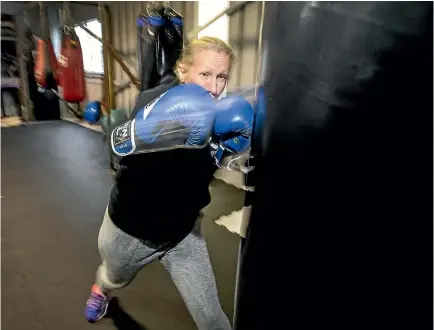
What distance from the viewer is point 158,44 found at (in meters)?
1.61

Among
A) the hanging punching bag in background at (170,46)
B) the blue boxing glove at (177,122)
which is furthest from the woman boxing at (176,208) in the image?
the hanging punching bag in background at (170,46)

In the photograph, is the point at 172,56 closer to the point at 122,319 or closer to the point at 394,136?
the point at 122,319

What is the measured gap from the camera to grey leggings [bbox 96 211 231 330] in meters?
0.87

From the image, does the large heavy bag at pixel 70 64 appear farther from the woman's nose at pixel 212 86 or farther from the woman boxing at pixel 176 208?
the woman's nose at pixel 212 86

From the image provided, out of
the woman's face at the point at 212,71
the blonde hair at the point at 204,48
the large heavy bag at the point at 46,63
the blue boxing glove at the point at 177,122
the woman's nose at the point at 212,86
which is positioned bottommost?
the large heavy bag at the point at 46,63

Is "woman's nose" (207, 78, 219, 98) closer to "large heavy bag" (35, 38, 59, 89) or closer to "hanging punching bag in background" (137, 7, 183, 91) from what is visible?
"hanging punching bag in background" (137, 7, 183, 91)

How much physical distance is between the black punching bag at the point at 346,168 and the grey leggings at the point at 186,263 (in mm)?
437

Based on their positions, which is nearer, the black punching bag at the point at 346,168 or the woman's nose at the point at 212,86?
the black punching bag at the point at 346,168

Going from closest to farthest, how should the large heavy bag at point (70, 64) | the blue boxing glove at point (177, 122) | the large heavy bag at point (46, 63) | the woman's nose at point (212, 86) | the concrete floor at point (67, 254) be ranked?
the blue boxing glove at point (177, 122)
the woman's nose at point (212, 86)
the concrete floor at point (67, 254)
the large heavy bag at point (70, 64)
the large heavy bag at point (46, 63)

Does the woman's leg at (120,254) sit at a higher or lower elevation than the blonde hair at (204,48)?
lower

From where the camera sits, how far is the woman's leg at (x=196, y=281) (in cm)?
87

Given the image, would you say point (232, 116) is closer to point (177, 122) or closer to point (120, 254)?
point (177, 122)

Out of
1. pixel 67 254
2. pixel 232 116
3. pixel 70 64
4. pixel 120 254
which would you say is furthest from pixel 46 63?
pixel 232 116

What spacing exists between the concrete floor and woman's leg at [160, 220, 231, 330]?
21.3 inches
